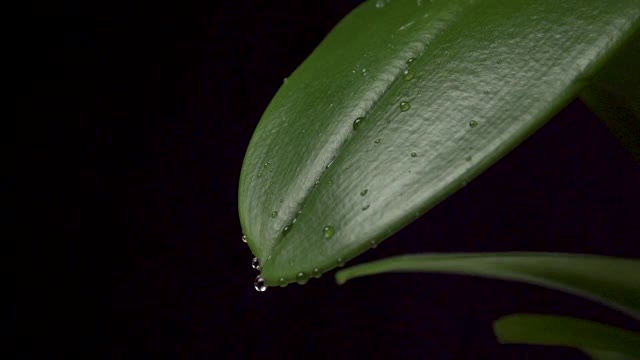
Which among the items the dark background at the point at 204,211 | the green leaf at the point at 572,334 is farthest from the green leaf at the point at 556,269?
the dark background at the point at 204,211

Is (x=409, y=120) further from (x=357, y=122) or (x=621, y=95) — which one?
(x=621, y=95)

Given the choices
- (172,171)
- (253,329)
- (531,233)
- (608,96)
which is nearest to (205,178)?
(172,171)

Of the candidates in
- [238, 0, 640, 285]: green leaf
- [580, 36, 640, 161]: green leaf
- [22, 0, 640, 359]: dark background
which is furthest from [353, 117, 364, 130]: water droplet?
[22, 0, 640, 359]: dark background

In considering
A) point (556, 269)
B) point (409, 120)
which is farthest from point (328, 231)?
point (556, 269)

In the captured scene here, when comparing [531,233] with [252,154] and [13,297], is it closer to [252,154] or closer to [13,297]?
[13,297]

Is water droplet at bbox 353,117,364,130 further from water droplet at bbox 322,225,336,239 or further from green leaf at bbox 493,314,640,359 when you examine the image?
green leaf at bbox 493,314,640,359

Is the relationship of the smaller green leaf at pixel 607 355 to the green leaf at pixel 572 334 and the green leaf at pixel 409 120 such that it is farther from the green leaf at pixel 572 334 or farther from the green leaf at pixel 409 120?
the green leaf at pixel 409 120
